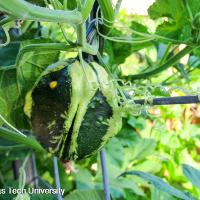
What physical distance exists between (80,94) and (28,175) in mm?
757

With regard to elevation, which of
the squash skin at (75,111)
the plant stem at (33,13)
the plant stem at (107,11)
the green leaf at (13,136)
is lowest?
the green leaf at (13,136)

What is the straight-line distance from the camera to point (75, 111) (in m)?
0.56

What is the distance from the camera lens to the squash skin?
1.85ft

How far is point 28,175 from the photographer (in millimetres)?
1258

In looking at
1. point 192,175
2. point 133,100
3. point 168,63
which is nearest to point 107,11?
point 133,100

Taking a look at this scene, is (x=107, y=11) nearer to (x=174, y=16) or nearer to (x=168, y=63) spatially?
(x=174, y=16)

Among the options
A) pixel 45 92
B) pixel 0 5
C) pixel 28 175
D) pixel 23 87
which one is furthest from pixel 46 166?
pixel 0 5

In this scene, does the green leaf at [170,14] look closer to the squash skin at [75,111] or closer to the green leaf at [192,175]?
the squash skin at [75,111]

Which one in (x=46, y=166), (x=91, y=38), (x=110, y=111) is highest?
(x=91, y=38)

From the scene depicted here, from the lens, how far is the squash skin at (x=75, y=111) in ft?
1.85

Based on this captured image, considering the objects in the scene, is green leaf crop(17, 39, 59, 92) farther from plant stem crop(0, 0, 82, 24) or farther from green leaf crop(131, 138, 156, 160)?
green leaf crop(131, 138, 156, 160)

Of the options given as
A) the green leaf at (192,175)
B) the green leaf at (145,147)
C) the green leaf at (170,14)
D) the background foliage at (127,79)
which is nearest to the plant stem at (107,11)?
the background foliage at (127,79)

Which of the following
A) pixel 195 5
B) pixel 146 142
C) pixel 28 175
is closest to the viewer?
pixel 195 5

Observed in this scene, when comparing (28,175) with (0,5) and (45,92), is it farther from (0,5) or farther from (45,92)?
(0,5)
